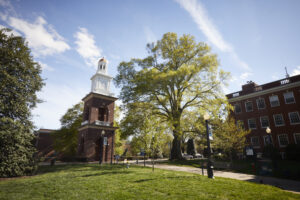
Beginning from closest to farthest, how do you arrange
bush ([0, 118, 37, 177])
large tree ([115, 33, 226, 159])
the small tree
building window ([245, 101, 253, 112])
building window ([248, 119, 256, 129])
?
bush ([0, 118, 37, 177])
large tree ([115, 33, 226, 159])
building window ([248, 119, 256, 129])
building window ([245, 101, 253, 112])
the small tree

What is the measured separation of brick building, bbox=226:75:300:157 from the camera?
2623 cm

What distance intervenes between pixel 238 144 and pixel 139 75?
14724mm

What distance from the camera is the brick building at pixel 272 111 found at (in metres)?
26.2

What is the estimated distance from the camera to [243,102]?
32594 mm

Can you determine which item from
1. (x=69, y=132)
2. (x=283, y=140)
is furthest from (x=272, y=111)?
(x=69, y=132)

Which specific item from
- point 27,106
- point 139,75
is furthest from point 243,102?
point 27,106

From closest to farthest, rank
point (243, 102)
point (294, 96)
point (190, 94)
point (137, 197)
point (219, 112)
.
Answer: point (137, 197) < point (219, 112) < point (190, 94) < point (294, 96) < point (243, 102)

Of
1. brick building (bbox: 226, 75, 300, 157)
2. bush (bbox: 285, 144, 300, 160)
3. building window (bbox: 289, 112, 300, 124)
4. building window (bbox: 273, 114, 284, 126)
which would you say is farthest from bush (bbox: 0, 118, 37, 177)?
building window (bbox: 289, 112, 300, 124)

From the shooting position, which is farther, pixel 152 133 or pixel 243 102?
pixel 243 102

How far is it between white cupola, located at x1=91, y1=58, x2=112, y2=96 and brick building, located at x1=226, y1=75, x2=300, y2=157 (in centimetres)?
2618

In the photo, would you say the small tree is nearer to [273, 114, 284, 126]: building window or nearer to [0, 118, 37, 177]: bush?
[273, 114, 284, 126]: building window

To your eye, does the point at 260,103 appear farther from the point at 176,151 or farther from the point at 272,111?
the point at 176,151

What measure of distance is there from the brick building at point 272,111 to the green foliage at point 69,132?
111 feet

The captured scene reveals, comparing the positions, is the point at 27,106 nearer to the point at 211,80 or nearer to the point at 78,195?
the point at 78,195
